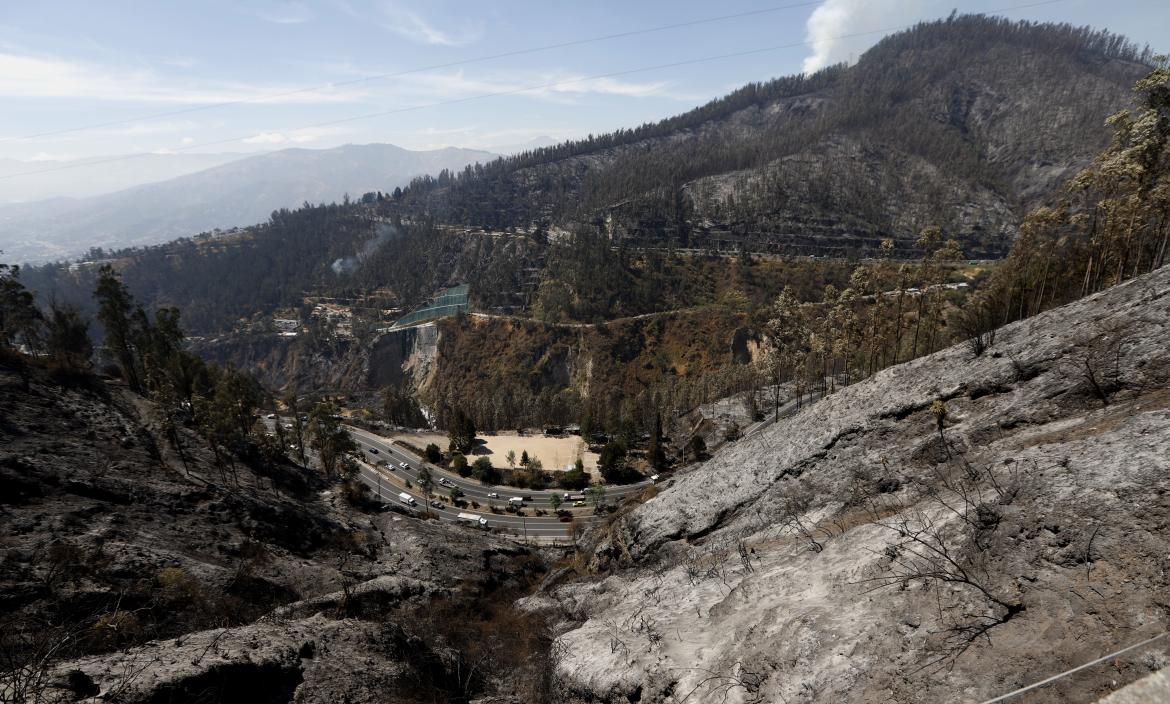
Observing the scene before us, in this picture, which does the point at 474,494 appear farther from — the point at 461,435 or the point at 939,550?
the point at 939,550

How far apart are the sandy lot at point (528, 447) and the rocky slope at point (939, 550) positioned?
70545mm

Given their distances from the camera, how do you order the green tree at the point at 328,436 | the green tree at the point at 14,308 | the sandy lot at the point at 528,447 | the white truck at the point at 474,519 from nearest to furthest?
the green tree at the point at 14,308 → the green tree at the point at 328,436 → the white truck at the point at 474,519 → the sandy lot at the point at 528,447

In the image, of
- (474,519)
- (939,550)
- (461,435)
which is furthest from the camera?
(461,435)

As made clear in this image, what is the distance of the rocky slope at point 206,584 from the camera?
1557 cm

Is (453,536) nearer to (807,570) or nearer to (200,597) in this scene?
(200,597)

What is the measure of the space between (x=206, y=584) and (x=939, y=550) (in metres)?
35.6

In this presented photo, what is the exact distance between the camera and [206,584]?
26734 millimetres

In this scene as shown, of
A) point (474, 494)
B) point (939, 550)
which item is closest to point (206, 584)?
point (939, 550)

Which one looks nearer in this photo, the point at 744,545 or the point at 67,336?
the point at 744,545

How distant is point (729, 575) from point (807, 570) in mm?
4159

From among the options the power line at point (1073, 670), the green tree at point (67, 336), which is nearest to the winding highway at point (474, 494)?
the green tree at point (67, 336)

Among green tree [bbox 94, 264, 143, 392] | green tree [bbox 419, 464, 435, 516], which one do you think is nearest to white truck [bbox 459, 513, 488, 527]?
green tree [bbox 419, 464, 435, 516]

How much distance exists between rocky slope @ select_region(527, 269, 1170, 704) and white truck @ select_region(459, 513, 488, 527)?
42595mm

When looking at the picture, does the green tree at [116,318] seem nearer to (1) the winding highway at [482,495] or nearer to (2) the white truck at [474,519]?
(1) the winding highway at [482,495]
